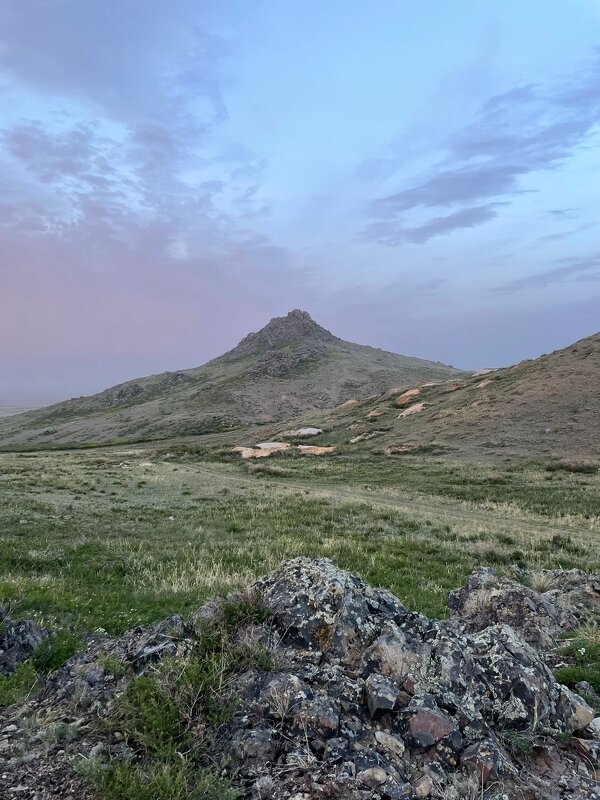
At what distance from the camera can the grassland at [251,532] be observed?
1143 cm

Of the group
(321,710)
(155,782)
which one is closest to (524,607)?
(321,710)

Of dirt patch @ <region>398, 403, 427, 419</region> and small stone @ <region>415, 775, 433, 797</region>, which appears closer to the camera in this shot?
small stone @ <region>415, 775, 433, 797</region>

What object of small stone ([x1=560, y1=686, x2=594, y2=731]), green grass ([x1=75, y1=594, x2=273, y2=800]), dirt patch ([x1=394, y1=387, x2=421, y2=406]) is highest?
dirt patch ([x1=394, y1=387, x2=421, y2=406])

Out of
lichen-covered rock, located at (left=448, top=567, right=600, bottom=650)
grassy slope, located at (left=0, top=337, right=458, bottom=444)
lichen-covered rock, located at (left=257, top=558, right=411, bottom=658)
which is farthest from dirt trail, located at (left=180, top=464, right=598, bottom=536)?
grassy slope, located at (left=0, top=337, right=458, bottom=444)

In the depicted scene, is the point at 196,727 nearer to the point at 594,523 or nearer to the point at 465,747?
the point at 465,747

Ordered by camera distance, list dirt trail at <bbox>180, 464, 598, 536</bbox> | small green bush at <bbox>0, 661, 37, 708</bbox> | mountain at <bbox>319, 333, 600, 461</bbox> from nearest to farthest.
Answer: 1. small green bush at <bbox>0, 661, 37, 708</bbox>
2. dirt trail at <bbox>180, 464, 598, 536</bbox>
3. mountain at <bbox>319, 333, 600, 461</bbox>

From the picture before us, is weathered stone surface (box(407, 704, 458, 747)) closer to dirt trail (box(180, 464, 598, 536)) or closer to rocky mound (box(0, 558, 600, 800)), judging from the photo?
rocky mound (box(0, 558, 600, 800))

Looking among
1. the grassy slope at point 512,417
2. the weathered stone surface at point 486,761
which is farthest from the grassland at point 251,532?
the grassy slope at point 512,417

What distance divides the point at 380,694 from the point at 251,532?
51.3 feet

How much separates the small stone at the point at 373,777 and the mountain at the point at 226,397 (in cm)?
10719

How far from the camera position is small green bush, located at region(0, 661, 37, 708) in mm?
5898

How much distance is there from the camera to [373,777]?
14.7ft

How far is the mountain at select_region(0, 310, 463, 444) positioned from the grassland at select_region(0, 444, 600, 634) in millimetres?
77609

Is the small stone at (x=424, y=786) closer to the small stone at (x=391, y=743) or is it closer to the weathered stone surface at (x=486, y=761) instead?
the small stone at (x=391, y=743)
